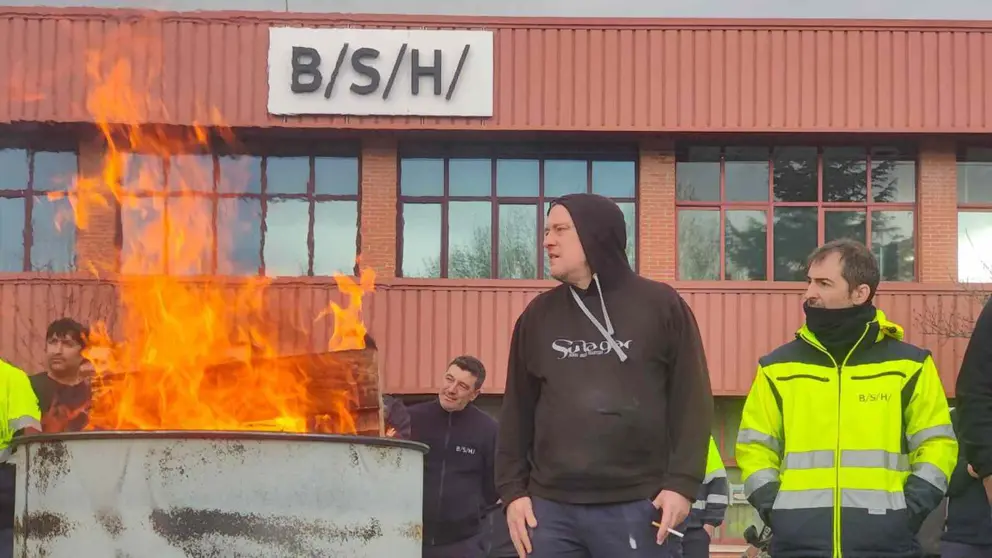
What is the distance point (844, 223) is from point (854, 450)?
1855cm

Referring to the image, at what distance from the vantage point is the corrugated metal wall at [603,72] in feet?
69.6

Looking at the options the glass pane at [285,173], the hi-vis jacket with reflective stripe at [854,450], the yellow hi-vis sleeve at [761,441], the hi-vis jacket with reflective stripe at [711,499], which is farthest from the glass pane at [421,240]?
the hi-vis jacket with reflective stripe at [854,450]

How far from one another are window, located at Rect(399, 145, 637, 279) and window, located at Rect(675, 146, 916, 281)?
1.18m

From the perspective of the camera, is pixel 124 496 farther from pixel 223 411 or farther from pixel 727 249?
pixel 727 249

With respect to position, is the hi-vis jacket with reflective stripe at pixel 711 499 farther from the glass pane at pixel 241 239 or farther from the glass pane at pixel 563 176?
the glass pane at pixel 241 239

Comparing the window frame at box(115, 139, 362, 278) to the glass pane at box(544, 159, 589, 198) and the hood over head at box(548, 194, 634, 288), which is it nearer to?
the glass pane at box(544, 159, 589, 198)

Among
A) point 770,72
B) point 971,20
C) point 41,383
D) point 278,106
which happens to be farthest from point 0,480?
point 971,20

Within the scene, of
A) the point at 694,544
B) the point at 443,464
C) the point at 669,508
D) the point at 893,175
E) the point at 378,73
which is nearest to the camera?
the point at 669,508

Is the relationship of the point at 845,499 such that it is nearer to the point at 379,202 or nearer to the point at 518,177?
the point at 379,202

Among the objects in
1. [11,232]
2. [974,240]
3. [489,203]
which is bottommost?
[11,232]

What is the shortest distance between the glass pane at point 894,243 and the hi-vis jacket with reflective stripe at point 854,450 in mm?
18213

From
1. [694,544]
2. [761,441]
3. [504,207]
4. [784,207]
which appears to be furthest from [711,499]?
[784,207]

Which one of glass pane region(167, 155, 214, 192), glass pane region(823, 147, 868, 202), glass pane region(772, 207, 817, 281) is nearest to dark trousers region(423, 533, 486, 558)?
glass pane region(167, 155, 214, 192)

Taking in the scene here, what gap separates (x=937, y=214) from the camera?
22234 millimetres
